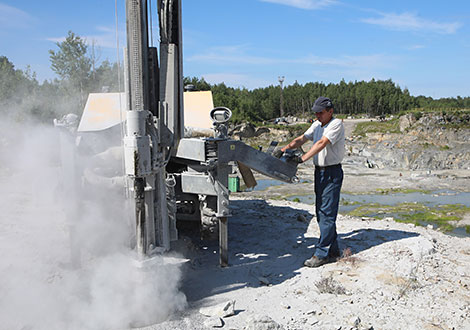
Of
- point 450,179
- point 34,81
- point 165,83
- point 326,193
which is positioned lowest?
point 450,179

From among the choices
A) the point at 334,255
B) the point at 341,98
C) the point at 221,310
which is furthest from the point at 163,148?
the point at 341,98

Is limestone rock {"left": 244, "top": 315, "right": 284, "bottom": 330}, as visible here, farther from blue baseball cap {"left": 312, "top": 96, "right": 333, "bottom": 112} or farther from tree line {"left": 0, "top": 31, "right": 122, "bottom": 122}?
tree line {"left": 0, "top": 31, "right": 122, "bottom": 122}

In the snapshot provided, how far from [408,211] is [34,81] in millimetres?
12978

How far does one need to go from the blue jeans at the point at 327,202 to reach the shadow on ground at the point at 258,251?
0.47m

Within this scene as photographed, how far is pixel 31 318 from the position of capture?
3729mm

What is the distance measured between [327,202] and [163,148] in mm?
2284

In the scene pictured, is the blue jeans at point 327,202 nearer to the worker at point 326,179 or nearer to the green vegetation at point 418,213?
the worker at point 326,179

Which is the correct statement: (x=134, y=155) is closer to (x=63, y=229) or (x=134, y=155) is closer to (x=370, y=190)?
(x=63, y=229)

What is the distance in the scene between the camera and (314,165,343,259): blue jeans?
204 inches

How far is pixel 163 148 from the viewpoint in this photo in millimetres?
4449

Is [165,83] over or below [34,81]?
below

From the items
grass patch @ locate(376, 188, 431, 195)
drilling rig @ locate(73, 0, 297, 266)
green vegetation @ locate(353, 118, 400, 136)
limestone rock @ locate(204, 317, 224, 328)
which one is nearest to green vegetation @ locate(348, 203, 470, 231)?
grass patch @ locate(376, 188, 431, 195)

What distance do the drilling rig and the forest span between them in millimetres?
430

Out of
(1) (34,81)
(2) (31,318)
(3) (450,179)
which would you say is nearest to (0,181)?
(1) (34,81)
